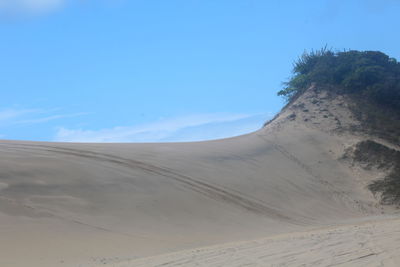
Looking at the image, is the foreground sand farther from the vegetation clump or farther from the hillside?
the vegetation clump

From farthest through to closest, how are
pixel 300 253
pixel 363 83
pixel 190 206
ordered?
pixel 363 83 < pixel 190 206 < pixel 300 253

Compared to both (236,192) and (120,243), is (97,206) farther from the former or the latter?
(236,192)

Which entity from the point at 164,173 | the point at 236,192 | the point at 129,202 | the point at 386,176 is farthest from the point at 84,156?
the point at 386,176

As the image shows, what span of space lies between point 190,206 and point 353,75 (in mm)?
17409

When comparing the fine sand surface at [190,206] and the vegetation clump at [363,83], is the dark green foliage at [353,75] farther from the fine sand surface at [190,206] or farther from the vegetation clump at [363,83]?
the fine sand surface at [190,206]

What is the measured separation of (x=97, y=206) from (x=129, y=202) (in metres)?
1.06

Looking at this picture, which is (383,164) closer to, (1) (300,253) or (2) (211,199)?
(2) (211,199)

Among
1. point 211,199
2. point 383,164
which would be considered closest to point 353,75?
point 383,164

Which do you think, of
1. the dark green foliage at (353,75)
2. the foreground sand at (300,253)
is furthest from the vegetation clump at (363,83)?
the foreground sand at (300,253)

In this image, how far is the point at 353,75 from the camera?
28422mm

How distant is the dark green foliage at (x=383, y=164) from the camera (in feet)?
64.5

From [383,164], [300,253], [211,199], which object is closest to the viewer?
[300,253]

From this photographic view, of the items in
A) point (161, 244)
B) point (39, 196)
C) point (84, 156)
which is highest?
point (84, 156)

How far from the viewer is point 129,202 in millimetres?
13328
